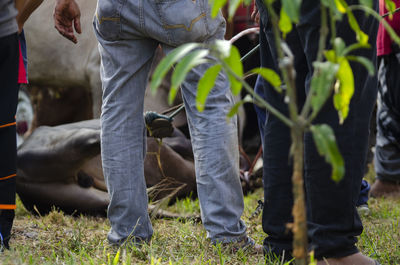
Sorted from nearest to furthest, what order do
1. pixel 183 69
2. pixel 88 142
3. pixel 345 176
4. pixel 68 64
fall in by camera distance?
pixel 183 69, pixel 345 176, pixel 88 142, pixel 68 64

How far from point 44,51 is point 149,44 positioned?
222 centimetres

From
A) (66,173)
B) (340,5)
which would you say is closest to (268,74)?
(340,5)

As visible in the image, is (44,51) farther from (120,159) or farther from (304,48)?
(304,48)

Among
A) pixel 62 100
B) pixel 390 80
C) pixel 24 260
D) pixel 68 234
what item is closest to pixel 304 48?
pixel 24 260

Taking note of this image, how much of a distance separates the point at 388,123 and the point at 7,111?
7.32 ft

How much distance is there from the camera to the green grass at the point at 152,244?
1.96 metres

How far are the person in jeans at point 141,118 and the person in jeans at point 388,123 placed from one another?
164 centimetres

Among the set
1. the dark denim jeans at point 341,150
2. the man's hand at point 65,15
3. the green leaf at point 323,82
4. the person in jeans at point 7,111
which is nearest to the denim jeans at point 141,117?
the man's hand at point 65,15

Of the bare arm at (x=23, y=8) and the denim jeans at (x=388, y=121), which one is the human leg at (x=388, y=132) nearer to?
the denim jeans at (x=388, y=121)

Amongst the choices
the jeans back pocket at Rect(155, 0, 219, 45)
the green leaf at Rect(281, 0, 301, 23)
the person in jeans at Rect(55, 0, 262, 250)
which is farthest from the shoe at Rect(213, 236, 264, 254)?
the green leaf at Rect(281, 0, 301, 23)

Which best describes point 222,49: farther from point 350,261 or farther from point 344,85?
point 350,261

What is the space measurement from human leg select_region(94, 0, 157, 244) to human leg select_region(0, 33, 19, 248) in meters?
0.31

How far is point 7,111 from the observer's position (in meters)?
2.24

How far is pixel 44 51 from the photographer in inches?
168
